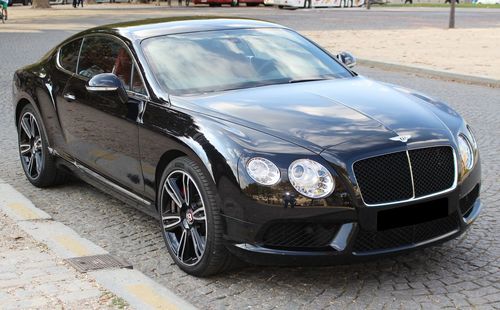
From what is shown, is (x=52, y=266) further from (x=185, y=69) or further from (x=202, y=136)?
(x=185, y=69)

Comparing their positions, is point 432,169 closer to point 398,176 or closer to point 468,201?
point 398,176

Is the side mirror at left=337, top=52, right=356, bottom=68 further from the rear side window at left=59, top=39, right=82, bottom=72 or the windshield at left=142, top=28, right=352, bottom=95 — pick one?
the rear side window at left=59, top=39, right=82, bottom=72

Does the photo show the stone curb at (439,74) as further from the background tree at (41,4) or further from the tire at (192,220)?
the background tree at (41,4)

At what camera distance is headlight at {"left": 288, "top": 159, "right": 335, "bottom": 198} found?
400cm

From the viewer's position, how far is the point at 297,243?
13.4 ft

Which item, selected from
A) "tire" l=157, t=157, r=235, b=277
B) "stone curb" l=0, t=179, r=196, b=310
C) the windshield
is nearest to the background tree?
"stone curb" l=0, t=179, r=196, b=310

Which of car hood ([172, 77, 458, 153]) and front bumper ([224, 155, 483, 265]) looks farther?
car hood ([172, 77, 458, 153])

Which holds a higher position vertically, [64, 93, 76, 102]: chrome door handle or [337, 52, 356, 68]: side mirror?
[337, 52, 356, 68]: side mirror

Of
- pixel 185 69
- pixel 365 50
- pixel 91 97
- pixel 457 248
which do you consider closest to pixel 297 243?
pixel 457 248

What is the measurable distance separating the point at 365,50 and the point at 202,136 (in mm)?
15551

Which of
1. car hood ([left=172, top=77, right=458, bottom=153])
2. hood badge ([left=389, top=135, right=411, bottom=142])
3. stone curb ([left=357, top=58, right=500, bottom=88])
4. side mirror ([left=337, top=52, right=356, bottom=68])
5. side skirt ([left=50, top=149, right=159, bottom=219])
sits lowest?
stone curb ([left=357, top=58, right=500, bottom=88])

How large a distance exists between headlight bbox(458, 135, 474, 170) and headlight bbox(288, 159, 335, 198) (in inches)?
36.9

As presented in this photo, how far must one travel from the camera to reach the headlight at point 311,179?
3998 millimetres

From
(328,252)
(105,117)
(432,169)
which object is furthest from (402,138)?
(105,117)
